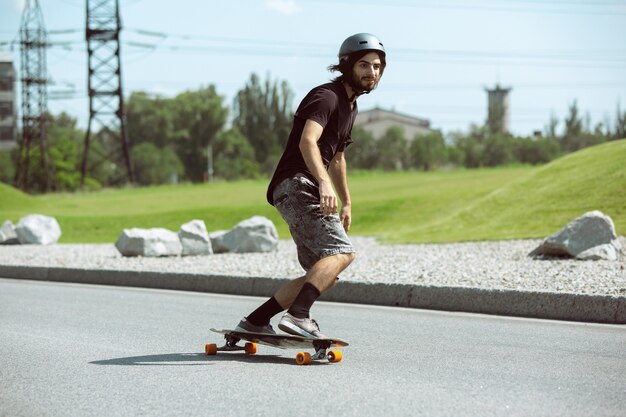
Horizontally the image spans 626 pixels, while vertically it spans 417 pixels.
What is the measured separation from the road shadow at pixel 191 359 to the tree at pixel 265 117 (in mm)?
98114

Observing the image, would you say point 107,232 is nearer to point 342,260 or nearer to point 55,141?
point 342,260

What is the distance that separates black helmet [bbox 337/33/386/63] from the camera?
21.6 ft

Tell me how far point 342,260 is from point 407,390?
116 centimetres

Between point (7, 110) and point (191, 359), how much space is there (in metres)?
134

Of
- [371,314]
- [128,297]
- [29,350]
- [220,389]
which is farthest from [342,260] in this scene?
[128,297]

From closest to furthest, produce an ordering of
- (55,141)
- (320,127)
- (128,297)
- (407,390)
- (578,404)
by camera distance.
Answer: (578,404) → (407,390) → (320,127) → (128,297) → (55,141)

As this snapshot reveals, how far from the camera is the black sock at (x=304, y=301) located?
6.50 meters

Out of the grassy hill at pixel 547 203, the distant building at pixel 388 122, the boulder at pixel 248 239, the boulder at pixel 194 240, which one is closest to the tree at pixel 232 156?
the distant building at pixel 388 122

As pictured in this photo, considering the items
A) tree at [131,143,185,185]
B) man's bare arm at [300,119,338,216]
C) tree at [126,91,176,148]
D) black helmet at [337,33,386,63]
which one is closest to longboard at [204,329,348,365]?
man's bare arm at [300,119,338,216]

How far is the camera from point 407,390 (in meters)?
5.68

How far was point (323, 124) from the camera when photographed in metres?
6.46

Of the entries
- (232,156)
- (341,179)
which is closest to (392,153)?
(232,156)

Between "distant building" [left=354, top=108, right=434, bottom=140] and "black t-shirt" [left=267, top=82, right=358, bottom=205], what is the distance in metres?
119

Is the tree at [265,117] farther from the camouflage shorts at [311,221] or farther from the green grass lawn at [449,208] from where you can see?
the camouflage shorts at [311,221]
